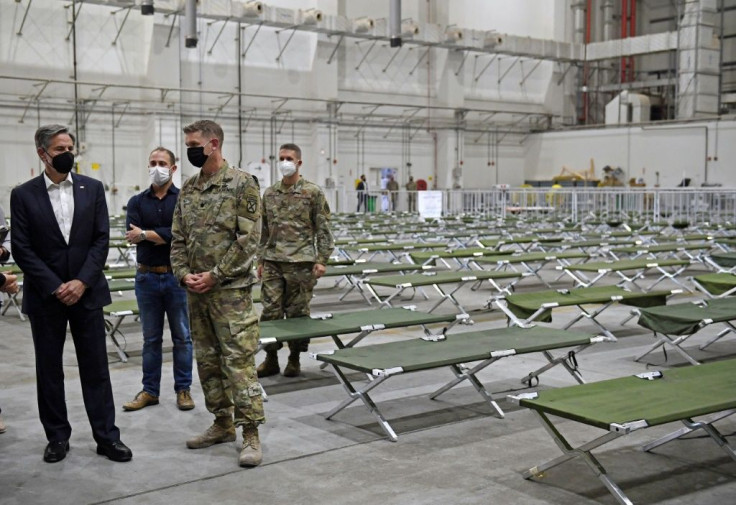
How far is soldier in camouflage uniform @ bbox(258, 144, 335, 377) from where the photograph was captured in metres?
6.17

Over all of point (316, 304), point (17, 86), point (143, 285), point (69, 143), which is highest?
point (17, 86)

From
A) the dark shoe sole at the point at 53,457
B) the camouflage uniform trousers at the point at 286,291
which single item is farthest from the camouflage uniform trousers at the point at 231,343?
the camouflage uniform trousers at the point at 286,291

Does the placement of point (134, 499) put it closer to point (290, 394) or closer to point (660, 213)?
point (290, 394)

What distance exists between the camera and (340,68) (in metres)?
28.8

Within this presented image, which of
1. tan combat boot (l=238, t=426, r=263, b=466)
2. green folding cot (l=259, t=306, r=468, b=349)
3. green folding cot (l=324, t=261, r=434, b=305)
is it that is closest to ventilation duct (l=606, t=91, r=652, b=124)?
green folding cot (l=324, t=261, r=434, b=305)

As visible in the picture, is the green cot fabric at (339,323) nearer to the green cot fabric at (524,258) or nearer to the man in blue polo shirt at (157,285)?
the man in blue polo shirt at (157,285)

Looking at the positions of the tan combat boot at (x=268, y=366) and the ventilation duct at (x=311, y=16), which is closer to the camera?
the tan combat boot at (x=268, y=366)

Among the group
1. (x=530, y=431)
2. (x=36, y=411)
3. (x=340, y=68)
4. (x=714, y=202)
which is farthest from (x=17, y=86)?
(x=530, y=431)

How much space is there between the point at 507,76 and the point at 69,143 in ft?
97.7

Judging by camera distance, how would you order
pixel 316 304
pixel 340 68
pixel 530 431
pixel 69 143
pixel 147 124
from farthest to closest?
pixel 340 68 < pixel 147 124 < pixel 316 304 < pixel 530 431 < pixel 69 143

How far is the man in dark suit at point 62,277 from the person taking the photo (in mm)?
4371

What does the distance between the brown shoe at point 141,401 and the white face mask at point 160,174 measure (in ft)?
4.30

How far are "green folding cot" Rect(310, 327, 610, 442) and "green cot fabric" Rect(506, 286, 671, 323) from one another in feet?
3.93

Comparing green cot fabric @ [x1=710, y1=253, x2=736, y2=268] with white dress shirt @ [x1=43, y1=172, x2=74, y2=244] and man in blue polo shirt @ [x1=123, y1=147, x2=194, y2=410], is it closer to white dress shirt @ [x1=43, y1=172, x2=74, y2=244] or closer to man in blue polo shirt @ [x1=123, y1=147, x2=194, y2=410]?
man in blue polo shirt @ [x1=123, y1=147, x2=194, y2=410]
